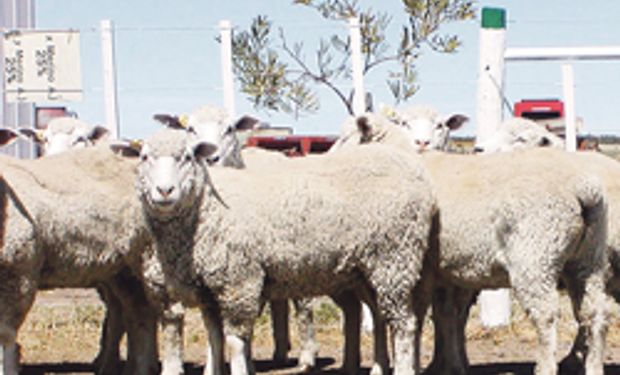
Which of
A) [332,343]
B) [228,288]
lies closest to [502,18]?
[332,343]

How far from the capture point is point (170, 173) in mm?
7816

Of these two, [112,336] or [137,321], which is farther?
[112,336]

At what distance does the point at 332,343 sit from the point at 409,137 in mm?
2179

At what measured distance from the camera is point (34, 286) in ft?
28.1

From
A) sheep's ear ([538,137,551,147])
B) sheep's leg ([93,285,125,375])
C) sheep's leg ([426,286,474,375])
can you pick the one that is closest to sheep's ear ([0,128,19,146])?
sheep's leg ([93,285,125,375])

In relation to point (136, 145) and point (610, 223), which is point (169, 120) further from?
point (610, 223)

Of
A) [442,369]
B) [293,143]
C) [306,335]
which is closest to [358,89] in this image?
[306,335]

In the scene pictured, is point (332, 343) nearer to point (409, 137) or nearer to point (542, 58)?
point (409, 137)

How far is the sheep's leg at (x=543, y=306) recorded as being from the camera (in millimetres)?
8586

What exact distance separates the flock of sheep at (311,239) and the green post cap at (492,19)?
315 cm

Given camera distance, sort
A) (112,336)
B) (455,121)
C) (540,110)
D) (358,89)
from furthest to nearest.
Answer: (540,110) → (358,89) → (455,121) → (112,336)

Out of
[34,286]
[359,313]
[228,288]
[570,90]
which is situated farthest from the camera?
[570,90]

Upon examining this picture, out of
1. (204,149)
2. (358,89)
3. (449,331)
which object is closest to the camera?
(204,149)

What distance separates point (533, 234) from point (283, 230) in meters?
1.66
